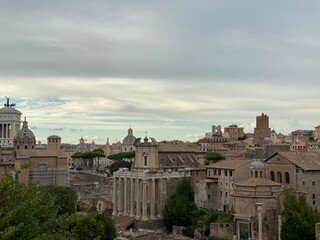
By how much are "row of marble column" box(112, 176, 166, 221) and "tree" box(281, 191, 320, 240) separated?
1773cm

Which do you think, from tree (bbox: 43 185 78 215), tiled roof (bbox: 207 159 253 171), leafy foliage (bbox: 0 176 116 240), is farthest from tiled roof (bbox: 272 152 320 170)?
leafy foliage (bbox: 0 176 116 240)

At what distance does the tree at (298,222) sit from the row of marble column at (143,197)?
17726mm

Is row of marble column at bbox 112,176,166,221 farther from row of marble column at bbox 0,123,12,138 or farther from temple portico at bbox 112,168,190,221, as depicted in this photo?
row of marble column at bbox 0,123,12,138

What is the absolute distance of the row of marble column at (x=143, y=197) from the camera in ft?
170

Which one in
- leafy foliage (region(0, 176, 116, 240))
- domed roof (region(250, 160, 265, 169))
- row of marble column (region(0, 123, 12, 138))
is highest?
row of marble column (region(0, 123, 12, 138))

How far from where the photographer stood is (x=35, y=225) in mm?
13562

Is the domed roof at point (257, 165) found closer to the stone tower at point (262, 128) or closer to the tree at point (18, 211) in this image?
the tree at point (18, 211)

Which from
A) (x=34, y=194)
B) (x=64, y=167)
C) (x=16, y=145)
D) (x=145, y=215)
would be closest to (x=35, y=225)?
(x=34, y=194)

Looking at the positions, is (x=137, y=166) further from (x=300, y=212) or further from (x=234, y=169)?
(x=300, y=212)

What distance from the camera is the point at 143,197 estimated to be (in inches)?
2028

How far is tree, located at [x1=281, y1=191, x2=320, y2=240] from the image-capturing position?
3581 centimetres

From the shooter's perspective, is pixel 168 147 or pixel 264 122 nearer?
pixel 168 147

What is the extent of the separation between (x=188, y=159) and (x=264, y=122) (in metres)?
77.6

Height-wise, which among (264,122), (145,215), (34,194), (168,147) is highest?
(264,122)
